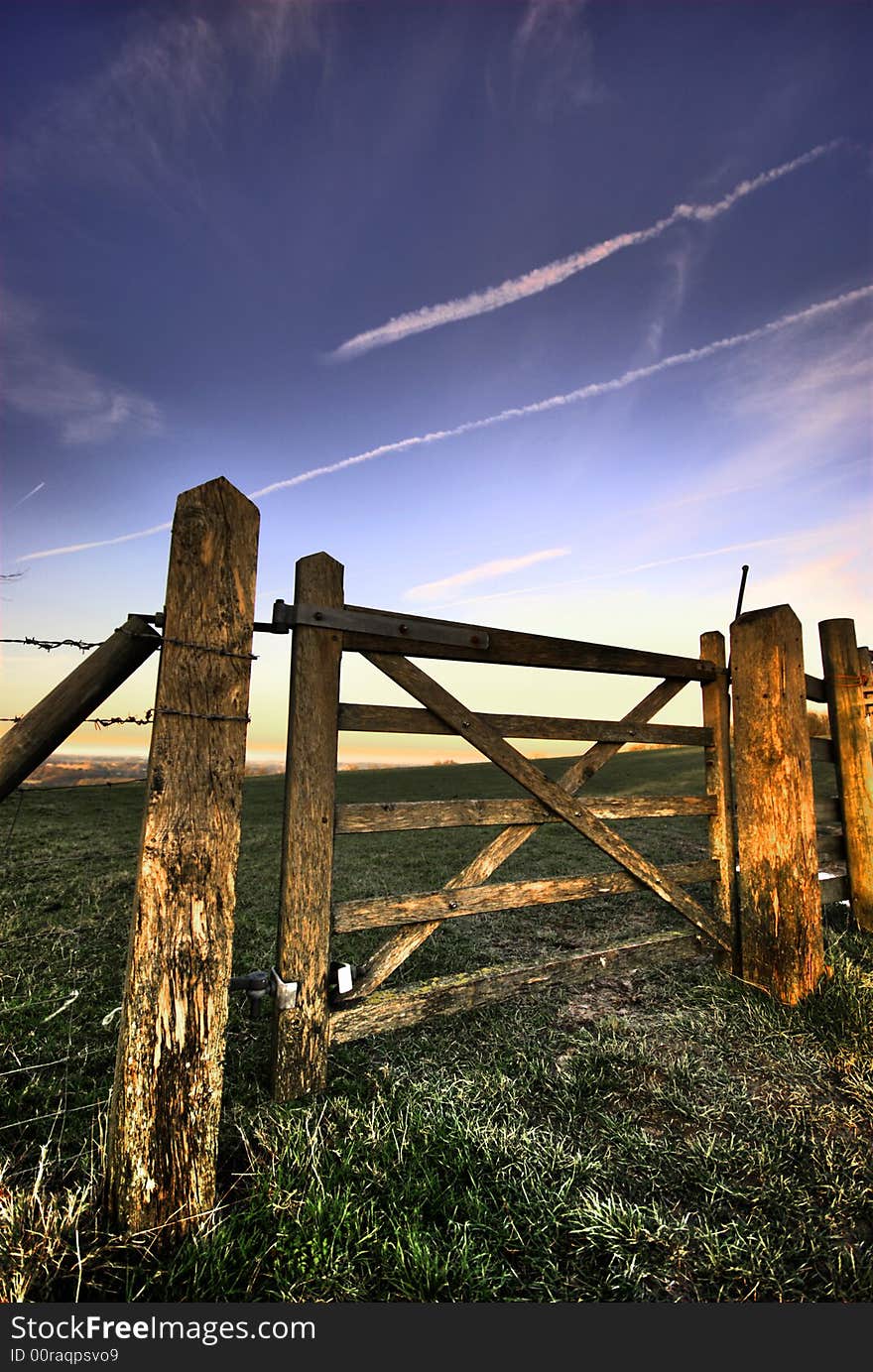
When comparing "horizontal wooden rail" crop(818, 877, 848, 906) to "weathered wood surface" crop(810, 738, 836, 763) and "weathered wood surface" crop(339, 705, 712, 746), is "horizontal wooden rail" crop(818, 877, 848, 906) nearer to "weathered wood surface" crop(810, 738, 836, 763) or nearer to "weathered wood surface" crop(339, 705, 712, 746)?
"weathered wood surface" crop(810, 738, 836, 763)

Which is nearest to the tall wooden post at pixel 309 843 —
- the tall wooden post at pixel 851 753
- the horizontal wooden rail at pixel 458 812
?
the horizontal wooden rail at pixel 458 812

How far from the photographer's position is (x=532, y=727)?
13.5 ft

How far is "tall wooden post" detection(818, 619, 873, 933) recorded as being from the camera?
5.90 meters

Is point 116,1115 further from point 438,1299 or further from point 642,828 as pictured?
point 642,828

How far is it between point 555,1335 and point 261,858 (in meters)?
9.26

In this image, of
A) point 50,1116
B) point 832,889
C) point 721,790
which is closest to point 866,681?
point 832,889

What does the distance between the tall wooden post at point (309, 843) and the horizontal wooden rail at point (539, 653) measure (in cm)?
27

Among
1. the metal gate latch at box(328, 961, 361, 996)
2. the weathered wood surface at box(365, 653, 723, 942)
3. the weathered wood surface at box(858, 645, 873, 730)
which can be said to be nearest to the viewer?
the metal gate latch at box(328, 961, 361, 996)

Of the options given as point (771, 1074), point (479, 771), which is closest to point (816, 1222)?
point (771, 1074)

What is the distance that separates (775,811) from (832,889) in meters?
1.94

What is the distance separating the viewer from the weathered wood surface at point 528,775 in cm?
360

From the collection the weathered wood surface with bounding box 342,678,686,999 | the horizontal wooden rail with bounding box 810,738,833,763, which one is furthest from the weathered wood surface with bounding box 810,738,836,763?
the weathered wood surface with bounding box 342,678,686,999

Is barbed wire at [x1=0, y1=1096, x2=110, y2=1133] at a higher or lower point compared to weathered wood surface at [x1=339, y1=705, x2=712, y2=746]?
lower

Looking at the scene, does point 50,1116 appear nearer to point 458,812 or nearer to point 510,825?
point 458,812
